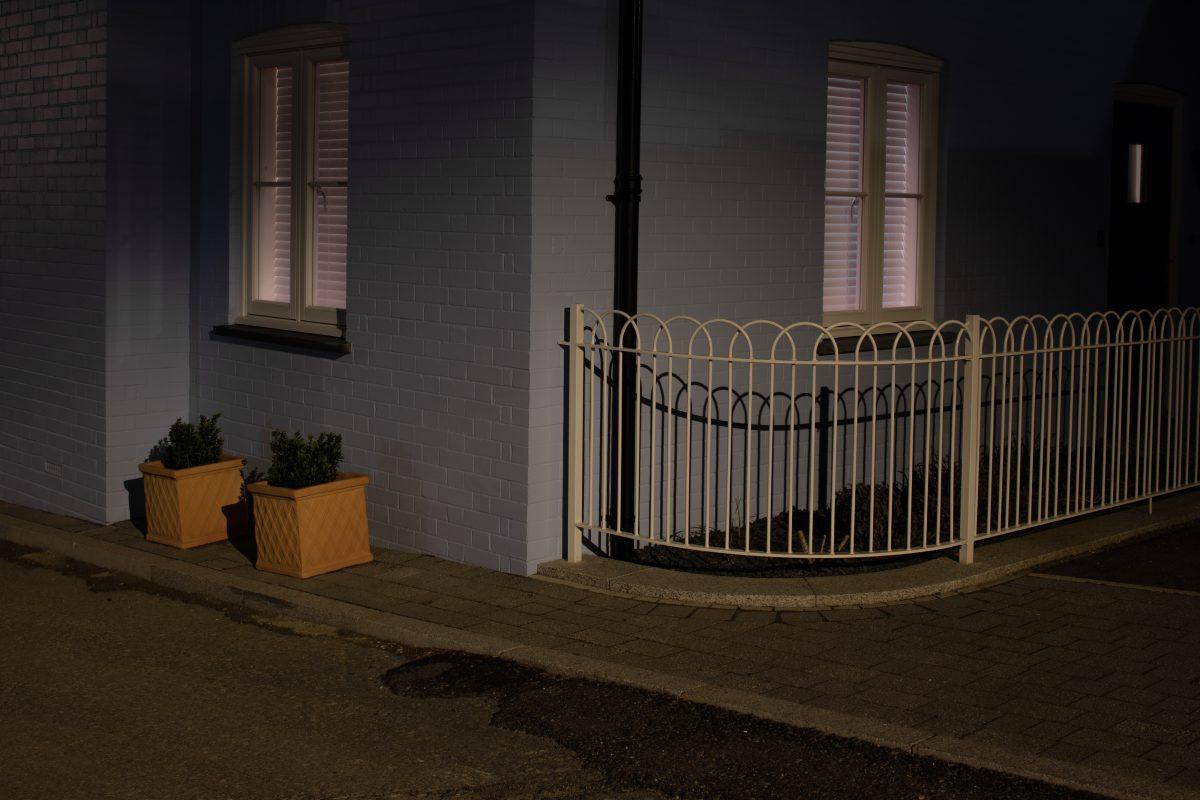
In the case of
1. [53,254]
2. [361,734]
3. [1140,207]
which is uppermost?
[1140,207]

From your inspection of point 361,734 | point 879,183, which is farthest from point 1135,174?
point 361,734

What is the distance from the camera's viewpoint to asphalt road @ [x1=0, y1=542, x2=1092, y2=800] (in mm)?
5195

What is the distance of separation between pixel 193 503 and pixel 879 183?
4.79 meters

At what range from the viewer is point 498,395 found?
8062mm

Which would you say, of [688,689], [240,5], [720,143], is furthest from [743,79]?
[688,689]

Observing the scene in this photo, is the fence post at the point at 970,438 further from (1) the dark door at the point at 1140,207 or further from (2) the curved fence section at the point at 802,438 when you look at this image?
(1) the dark door at the point at 1140,207

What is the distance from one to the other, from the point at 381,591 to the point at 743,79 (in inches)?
141

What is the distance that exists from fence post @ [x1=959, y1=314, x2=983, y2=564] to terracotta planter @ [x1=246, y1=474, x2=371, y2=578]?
3278 millimetres

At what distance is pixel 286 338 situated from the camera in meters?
9.27

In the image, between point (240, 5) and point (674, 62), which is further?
point (240, 5)

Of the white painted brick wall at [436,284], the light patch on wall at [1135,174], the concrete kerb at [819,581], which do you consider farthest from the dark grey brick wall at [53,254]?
the light patch on wall at [1135,174]

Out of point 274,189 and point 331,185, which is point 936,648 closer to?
point 331,185

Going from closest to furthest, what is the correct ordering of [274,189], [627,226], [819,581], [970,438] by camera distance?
[819,581], [970,438], [627,226], [274,189]

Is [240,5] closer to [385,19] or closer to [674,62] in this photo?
[385,19]
